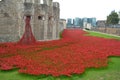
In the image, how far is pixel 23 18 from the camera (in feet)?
115

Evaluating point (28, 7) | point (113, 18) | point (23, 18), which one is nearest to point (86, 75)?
point (23, 18)

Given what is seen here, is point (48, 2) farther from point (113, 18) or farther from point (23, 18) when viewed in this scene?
point (113, 18)

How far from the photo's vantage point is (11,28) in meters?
33.8

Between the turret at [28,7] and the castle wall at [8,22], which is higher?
the turret at [28,7]

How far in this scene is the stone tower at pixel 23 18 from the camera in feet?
109

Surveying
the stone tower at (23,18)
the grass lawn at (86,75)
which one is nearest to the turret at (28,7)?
the stone tower at (23,18)

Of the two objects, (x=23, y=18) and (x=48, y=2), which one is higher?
(x=48, y=2)

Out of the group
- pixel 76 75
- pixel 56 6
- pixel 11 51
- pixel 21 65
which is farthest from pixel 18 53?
pixel 56 6

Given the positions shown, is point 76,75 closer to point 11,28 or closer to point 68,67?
point 68,67

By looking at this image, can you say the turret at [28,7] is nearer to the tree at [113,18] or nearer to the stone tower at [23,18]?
the stone tower at [23,18]

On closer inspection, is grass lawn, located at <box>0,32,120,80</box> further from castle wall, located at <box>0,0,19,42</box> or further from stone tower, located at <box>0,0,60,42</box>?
stone tower, located at <box>0,0,60,42</box>

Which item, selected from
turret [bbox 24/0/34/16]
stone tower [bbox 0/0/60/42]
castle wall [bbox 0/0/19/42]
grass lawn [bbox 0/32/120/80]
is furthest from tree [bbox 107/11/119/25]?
grass lawn [bbox 0/32/120/80]

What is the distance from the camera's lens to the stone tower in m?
33.4

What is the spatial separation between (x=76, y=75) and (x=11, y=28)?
2009cm
